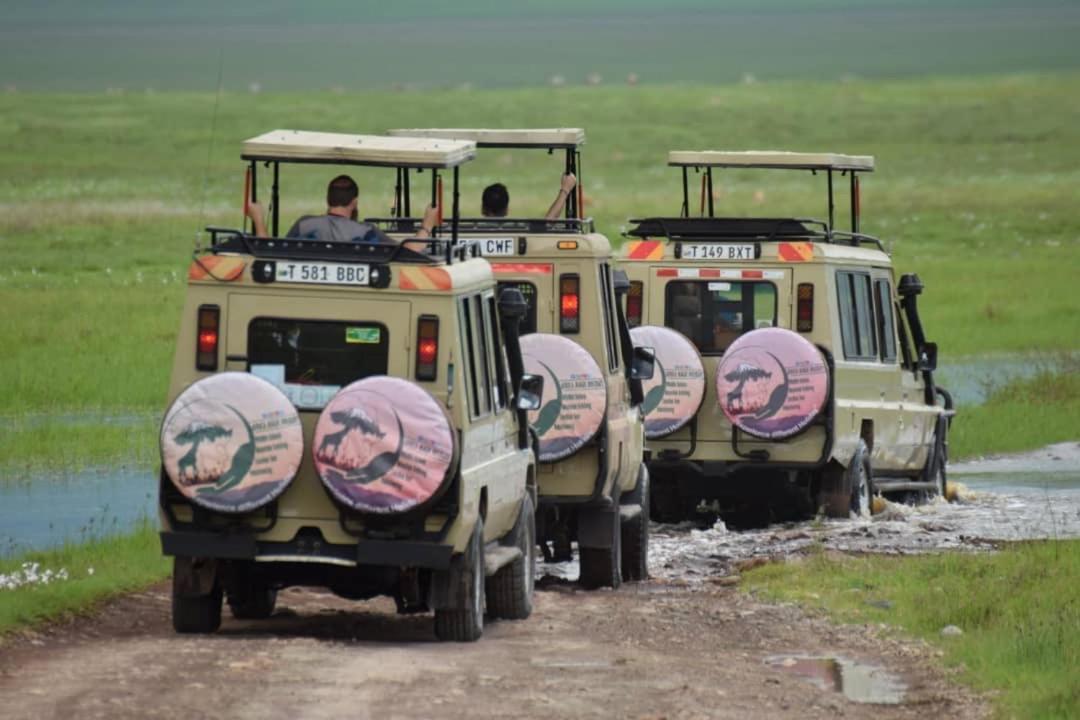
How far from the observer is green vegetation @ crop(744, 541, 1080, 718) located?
11.8 m

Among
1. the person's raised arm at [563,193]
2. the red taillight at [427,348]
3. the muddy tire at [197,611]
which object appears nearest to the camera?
the red taillight at [427,348]

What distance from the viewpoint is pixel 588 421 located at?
1521cm

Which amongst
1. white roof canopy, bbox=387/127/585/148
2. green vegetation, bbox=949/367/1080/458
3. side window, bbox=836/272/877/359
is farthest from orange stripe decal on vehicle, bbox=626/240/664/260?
green vegetation, bbox=949/367/1080/458

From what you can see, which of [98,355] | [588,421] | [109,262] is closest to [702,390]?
[588,421]

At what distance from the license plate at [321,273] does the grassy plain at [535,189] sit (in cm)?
113

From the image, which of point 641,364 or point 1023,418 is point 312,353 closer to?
point 641,364

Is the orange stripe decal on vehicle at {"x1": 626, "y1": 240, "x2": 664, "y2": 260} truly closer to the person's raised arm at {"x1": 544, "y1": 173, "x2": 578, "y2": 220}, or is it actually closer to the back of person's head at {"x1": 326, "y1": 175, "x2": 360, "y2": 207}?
the person's raised arm at {"x1": 544, "y1": 173, "x2": 578, "y2": 220}

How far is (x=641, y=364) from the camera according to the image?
16250 millimetres

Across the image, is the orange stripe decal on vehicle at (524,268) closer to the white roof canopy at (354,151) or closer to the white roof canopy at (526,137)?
the white roof canopy at (526,137)

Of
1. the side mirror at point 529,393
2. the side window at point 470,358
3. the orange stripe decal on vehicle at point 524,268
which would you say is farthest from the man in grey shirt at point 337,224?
the orange stripe decal on vehicle at point 524,268

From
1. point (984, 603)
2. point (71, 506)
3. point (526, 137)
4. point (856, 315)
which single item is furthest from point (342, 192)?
point (71, 506)

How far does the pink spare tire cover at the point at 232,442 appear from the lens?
1190cm

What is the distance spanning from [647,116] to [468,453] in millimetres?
87413

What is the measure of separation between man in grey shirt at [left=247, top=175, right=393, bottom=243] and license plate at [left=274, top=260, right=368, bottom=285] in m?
0.47
